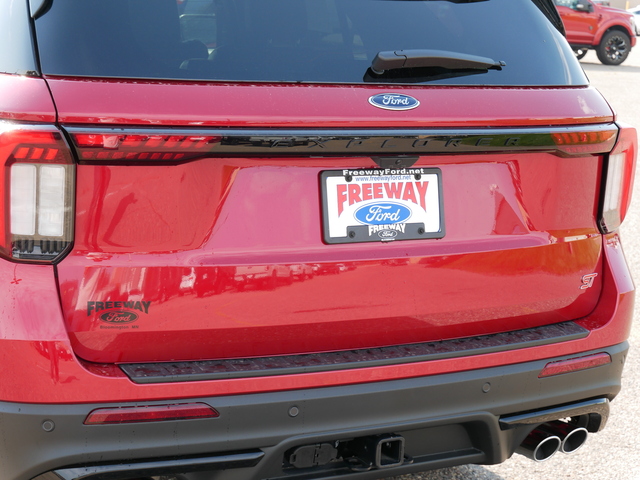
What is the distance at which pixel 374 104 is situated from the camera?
2.19 m

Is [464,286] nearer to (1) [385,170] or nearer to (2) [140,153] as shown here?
(1) [385,170]

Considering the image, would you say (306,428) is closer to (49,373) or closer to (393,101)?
(49,373)

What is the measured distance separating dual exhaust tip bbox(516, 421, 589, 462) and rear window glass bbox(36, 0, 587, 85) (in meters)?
1.11

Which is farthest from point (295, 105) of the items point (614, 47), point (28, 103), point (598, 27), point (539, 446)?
point (614, 47)

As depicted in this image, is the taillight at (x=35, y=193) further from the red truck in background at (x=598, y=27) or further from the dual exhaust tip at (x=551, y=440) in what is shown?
the red truck in background at (x=598, y=27)

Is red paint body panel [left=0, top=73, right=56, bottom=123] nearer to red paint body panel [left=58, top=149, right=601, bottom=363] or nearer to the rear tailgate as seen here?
the rear tailgate

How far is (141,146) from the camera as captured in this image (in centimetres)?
196

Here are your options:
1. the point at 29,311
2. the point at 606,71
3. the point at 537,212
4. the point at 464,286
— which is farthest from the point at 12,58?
the point at 606,71

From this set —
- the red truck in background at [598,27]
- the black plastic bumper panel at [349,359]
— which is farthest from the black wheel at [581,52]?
the black plastic bumper panel at [349,359]

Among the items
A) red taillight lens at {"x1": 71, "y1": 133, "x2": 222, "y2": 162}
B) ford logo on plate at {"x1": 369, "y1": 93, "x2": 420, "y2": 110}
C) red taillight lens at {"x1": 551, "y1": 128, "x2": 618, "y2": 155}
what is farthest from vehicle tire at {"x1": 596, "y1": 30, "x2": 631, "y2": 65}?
red taillight lens at {"x1": 71, "y1": 133, "x2": 222, "y2": 162}

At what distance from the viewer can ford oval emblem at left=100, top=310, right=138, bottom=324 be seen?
2.00m

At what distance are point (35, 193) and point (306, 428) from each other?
35.4 inches

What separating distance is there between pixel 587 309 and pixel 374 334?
79 cm

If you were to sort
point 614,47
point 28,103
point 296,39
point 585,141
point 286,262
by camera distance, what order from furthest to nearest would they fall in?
point 614,47, point 585,141, point 296,39, point 286,262, point 28,103
